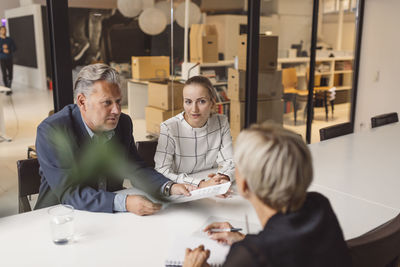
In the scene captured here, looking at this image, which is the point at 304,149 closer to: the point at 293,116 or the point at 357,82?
the point at 293,116

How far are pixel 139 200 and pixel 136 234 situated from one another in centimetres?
19

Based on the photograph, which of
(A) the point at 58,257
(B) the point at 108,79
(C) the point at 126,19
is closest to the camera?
(A) the point at 58,257

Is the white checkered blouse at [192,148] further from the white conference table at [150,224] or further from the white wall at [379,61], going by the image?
the white wall at [379,61]

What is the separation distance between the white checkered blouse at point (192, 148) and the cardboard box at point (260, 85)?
2.31 m

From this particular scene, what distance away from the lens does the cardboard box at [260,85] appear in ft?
15.0

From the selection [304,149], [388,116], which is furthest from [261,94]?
[304,149]

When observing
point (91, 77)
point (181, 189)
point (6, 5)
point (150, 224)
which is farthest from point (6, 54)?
point (150, 224)

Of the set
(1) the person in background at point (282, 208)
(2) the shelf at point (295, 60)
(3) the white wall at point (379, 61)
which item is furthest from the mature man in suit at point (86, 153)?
(3) the white wall at point (379, 61)

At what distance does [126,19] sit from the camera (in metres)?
3.58

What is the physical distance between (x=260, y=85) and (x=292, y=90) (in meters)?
0.86

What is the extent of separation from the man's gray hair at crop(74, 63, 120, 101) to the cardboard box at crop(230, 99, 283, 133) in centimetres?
302

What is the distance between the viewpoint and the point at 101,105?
5.72ft

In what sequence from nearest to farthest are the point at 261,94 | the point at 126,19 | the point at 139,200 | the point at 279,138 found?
the point at 279,138 → the point at 139,200 → the point at 126,19 → the point at 261,94

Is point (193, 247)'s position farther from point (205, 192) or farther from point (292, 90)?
point (292, 90)
